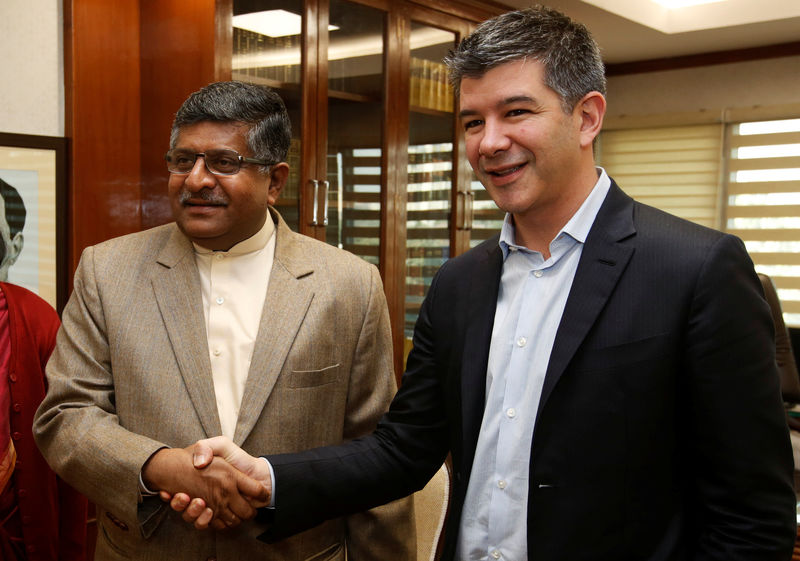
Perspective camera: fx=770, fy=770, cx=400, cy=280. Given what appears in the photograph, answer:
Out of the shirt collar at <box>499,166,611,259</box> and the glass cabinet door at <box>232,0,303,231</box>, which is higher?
the glass cabinet door at <box>232,0,303,231</box>

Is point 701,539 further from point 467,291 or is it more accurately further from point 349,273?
point 349,273

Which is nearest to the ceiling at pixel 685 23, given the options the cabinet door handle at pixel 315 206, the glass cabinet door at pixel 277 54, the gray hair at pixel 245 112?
the glass cabinet door at pixel 277 54

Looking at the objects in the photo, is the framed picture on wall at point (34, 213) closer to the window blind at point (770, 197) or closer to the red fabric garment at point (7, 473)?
the red fabric garment at point (7, 473)

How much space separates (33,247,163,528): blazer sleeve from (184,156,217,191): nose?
0.26 metres

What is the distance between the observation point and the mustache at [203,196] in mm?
1527

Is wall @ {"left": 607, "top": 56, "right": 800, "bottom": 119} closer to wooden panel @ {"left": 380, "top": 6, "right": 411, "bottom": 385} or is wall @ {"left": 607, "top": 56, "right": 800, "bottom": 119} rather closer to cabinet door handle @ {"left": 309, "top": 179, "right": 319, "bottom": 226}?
wooden panel @ {"left": 380, "top": 6, "right": 411, "bottom": 385}

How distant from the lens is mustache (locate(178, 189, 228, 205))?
→ 5.01ft

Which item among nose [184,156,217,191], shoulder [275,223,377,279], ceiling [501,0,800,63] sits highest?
ceiling [501,0,800,63]

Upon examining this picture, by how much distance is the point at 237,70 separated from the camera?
2.72 metres

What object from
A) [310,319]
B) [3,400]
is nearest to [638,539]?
[310,319]

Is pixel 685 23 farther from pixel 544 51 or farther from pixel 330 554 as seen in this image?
pixel 330 554

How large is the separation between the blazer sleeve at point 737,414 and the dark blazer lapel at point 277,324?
75 centimetres

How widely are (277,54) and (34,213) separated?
1.02 metres

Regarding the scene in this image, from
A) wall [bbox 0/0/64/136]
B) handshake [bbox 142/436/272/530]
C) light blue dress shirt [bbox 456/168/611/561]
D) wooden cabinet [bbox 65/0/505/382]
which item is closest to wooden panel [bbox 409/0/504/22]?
wooden cabinet [bbox 65/0/505/382]
